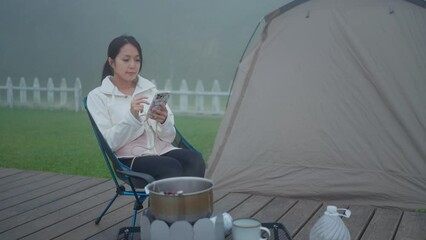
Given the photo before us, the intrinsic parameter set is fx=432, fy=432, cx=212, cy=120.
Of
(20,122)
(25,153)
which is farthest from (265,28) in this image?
(20,122)

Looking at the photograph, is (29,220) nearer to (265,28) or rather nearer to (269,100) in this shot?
(269,100)

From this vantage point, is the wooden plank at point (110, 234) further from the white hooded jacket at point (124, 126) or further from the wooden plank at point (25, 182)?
the wooden plank at point (25, 182)

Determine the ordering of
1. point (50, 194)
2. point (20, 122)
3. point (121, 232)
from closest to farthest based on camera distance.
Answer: point (121, 232)
point (50, 194)
point (20, 122)

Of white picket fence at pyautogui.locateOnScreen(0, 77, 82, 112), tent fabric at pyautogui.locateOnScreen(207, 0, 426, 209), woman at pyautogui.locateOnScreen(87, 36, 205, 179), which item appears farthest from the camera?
white picket fence at pyautogui.locateOnScreen(0, 77, 82, 112)

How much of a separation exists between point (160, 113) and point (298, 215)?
44.4 inches

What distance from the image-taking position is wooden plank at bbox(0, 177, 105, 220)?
115 inches

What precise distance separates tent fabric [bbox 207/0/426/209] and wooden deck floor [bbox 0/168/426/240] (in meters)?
0.18

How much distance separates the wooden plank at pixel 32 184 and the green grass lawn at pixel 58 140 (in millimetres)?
362

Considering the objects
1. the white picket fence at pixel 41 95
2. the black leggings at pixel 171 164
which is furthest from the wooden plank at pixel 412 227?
the white picket fence at pixel 41 95

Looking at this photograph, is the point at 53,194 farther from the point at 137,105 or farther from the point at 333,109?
the point at 333,109

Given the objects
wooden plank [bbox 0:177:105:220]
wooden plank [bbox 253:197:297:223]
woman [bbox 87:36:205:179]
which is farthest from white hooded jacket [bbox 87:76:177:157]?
wooden plank [bbox 0:177:105:220]

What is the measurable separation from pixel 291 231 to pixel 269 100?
116 cm

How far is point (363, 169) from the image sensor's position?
3.09 m

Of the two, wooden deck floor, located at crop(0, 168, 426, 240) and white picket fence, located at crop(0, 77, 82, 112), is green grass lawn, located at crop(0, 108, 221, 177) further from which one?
wooden deck floor, located at crop(0, 168, 426, 240)
